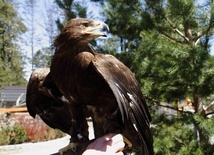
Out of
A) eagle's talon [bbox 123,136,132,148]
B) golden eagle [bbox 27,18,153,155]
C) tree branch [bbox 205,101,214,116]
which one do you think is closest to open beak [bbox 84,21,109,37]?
golden eagle [bbox 27,18,153,155]

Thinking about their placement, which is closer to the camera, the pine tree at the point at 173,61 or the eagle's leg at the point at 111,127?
the eagle's leg at the point at 111,127

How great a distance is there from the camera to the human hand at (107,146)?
1.71 metres

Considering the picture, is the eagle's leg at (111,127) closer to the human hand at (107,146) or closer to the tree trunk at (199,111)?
the human hand at (107,146)

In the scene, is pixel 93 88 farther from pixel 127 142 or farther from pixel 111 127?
pixel 127 142

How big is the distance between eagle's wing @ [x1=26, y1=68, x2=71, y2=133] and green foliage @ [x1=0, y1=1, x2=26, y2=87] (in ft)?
82.3

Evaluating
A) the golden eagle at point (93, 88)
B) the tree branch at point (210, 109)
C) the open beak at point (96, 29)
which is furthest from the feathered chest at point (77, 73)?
the tree branch at point (210, 109)

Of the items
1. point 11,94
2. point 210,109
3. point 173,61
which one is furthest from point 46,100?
point 11,94

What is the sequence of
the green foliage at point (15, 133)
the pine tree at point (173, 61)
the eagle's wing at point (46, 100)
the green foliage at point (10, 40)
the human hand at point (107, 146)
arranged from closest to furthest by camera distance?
the human hand at point (107, 146) < the eagle's wing at point (46, 100) < the pine tree at point (173, 61) < the green foliage at point (15, 133) < the green foliage at point (10, 40)

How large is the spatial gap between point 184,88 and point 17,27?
2521 centimetres

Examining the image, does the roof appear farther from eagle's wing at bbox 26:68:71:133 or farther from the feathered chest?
the feathered chest

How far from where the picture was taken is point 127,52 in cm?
563

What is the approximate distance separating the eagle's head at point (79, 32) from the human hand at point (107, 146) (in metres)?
0.57

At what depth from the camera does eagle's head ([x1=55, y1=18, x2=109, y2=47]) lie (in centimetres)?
188

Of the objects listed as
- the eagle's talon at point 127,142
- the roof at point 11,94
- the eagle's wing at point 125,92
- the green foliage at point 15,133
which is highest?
the eagle's wing at point 125,92
